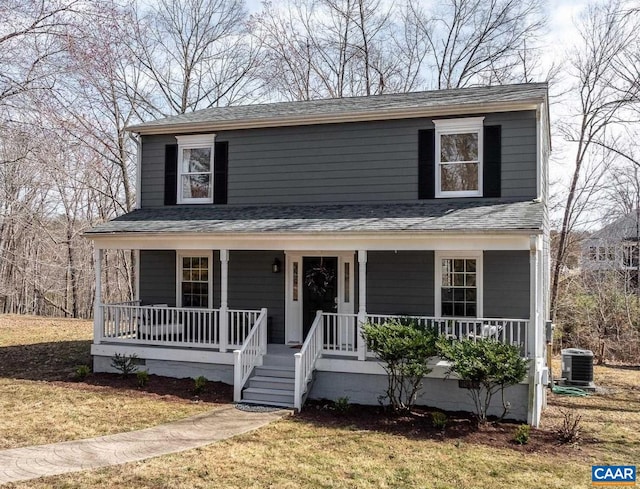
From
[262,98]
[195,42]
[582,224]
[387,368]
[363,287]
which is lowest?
[387,368]

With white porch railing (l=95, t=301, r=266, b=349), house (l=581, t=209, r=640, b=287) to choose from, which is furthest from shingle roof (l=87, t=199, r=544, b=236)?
house (l=581, t=209, r=640, b=287)

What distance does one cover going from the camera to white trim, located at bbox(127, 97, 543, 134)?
10859 millimetres

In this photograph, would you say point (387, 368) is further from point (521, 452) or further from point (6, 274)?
point (6, 274)

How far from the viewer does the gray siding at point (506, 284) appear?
10.6 m

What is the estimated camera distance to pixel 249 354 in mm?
10398

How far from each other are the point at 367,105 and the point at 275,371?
652cm

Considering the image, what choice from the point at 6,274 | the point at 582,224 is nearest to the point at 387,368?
the point at 582,224

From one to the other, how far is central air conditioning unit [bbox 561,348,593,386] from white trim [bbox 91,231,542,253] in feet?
15.9

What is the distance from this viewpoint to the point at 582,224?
2325 cm

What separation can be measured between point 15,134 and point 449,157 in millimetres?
8843

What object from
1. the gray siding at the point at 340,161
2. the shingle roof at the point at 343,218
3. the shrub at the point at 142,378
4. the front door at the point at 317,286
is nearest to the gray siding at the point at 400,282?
the front door at the point at 317,286

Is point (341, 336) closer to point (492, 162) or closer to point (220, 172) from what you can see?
point (492, 162)

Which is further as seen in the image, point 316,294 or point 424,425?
point 316,294

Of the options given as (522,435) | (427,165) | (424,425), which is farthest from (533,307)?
(427,165)
